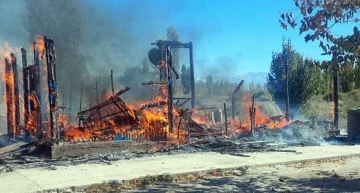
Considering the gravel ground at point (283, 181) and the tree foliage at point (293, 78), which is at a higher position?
the tree foliage at point (293, 78)

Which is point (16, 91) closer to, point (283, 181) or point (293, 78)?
point (283, 181)

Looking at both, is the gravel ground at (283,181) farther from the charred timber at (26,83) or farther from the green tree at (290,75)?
the green tree at (290,75)

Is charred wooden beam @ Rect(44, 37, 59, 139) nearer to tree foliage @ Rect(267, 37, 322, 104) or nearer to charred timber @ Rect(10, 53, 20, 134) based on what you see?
charred timber @ Rect(10, 53, 20, 134)

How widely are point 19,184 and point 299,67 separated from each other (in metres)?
21.9

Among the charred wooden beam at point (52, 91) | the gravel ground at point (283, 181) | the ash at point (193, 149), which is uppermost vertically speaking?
the charred wooden beam at point (52, 91)

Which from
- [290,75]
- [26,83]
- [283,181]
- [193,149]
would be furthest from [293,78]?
[283,181]

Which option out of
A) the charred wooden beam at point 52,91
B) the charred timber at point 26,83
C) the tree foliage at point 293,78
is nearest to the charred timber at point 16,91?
the charred timber at point 26,83

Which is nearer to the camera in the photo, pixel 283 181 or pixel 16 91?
pixel 283 181

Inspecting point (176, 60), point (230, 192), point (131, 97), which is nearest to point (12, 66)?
point (230, 192)

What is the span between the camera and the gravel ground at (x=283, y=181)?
8766mm

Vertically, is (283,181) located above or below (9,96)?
below

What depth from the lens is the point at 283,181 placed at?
9531 millimetres

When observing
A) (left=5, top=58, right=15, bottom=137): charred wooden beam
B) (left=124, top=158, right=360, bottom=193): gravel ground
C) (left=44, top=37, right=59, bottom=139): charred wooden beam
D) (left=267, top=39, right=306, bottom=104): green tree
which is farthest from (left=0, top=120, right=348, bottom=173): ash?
(left=267, top=39, right=306, bottom=104): green tree

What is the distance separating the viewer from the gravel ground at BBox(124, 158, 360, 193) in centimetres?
877
